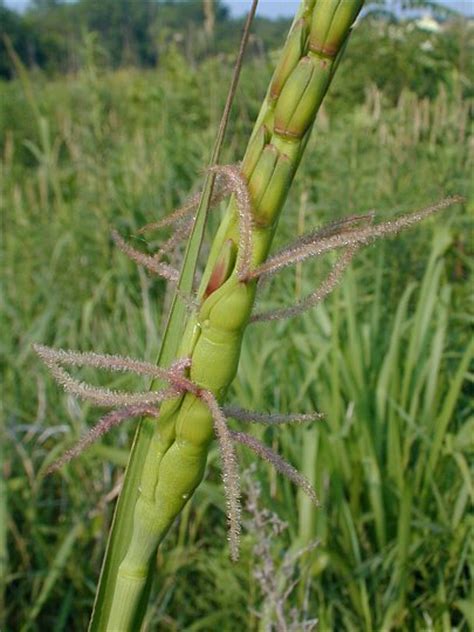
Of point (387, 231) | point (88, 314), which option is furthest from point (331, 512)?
point (387, 231)

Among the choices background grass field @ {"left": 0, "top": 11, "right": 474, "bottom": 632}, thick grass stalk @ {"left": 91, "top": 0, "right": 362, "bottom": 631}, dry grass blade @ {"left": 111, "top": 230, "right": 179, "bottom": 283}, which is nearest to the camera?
thick grass stalk @ {"left": 91, "top": 0, "right": 362, "bottom": 631}

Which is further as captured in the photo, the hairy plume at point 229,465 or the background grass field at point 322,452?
the background grass field at point 322,452

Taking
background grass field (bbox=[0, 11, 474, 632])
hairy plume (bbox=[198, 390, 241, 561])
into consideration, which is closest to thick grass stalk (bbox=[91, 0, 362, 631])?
hairy plume (bbox=[198, 390, 241, 561])

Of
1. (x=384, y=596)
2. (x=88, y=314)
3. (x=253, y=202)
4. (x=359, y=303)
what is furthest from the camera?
(x=88, y=314)

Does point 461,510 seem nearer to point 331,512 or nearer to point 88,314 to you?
point 331,512

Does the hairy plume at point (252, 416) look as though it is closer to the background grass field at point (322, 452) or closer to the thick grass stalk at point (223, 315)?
the thick grass stalk at point (223, 315)

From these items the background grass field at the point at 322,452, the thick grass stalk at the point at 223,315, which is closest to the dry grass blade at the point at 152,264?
the thick grass stalk at the point at 223,315

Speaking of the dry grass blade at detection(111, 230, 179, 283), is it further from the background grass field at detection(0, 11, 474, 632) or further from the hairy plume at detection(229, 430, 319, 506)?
the background grass field at detection(0, 11, 474, 632)

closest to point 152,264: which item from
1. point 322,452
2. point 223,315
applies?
point 223,315
